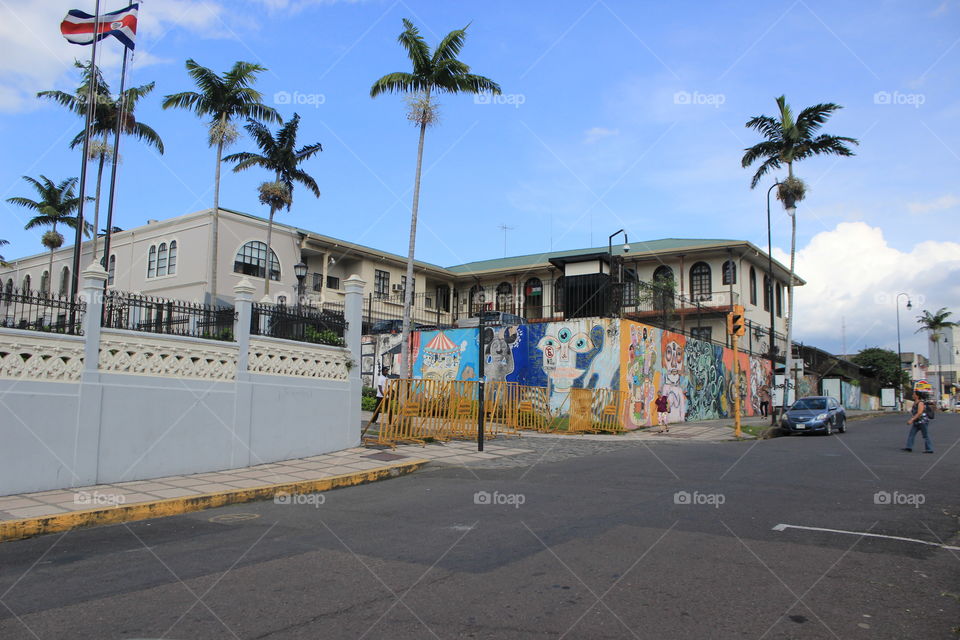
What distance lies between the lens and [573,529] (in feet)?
21.4

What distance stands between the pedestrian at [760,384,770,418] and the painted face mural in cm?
1635

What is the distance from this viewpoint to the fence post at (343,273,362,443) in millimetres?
13445

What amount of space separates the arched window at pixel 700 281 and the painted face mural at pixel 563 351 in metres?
14.0

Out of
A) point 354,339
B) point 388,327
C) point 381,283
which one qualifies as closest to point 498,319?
point 388,327

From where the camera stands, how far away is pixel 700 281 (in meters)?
34.5

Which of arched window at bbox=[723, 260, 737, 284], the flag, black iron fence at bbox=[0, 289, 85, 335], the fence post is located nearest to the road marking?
the fence post

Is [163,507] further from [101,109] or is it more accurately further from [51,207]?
[51,207]

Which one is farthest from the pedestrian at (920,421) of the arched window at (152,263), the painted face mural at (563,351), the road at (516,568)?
the arched window at (152,263)

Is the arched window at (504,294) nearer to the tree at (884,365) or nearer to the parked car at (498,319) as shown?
the parked car at (498,319)

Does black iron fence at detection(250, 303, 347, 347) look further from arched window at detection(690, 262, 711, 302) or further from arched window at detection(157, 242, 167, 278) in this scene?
arched window at detection(690, 262, 711, 302)

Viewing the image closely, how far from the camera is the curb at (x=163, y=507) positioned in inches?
272

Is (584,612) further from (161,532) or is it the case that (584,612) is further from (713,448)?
(713,448)

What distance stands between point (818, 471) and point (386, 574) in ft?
29.7

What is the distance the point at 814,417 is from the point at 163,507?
19.5m
